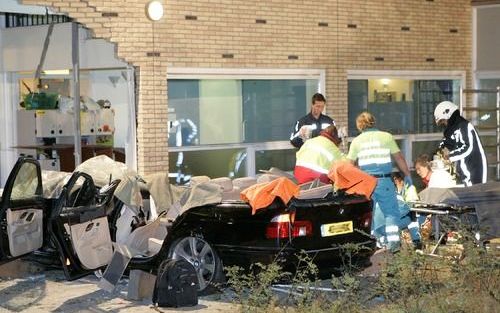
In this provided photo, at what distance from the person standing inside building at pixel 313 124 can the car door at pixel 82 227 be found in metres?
4.61

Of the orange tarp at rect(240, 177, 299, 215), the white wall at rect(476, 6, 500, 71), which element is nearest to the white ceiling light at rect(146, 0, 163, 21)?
the orange tarp at rect(240, 177, 299, 215)

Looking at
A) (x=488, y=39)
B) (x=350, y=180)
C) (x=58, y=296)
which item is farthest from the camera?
(x=488, y=39)

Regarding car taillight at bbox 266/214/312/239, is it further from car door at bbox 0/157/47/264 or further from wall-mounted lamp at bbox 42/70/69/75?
wall-mounted lamp at bbox 42/70/69/75

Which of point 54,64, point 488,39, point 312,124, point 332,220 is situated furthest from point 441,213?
point 488,39

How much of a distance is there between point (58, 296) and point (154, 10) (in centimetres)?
567

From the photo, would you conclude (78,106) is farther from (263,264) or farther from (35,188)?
(263,264)

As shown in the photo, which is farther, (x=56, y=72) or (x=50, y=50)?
(x=56, y=72)

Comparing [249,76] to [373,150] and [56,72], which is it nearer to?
[56,72]

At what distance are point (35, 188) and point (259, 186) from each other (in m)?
2.68

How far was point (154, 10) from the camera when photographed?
14.8m

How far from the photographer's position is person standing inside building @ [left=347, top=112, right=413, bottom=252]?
1220 cm

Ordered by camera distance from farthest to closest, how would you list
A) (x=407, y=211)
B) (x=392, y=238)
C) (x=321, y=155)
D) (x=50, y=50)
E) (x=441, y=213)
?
(x=50, y=50), (x=407, y=211), (x=392, y=238), (x=321, y=155), (x=441, y=213)

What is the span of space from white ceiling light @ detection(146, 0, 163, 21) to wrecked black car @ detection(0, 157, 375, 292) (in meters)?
4.58

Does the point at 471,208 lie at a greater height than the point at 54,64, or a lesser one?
lesser
